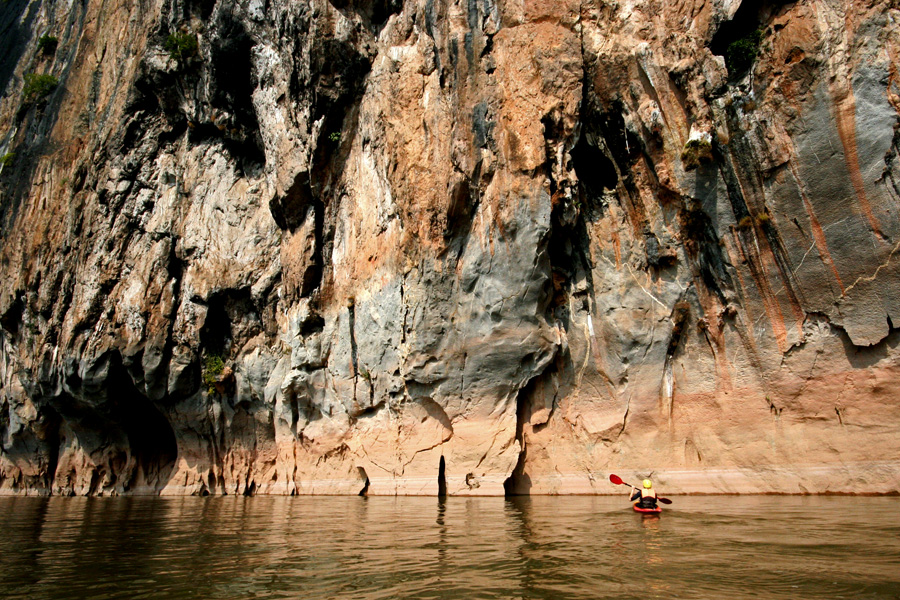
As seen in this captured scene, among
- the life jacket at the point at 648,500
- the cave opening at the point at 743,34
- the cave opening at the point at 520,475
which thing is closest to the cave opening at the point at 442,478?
the cave opening at the point at 520,475

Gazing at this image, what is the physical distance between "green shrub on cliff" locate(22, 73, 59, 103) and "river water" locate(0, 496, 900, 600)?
88.7 feet

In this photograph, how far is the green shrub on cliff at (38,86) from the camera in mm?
30188

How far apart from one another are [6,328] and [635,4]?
30.5 m

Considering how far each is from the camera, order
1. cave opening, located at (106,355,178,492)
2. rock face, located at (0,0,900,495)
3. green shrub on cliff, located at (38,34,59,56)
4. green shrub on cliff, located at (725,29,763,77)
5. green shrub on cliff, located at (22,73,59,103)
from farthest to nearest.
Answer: green shrub on cliff, located at (38,34,59,56) → green shrub on cliff, located at (22,73,59,103) → cave opening, located at (106,355,178,492) → green shrub on cliff, located at (725,29,763,77) → rock face, located at (0,0,900,495)

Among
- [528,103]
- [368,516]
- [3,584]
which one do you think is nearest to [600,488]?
[368,516]

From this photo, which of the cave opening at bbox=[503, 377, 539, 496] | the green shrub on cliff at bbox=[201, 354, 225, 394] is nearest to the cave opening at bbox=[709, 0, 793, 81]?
the cave opening at bbox=[503, 377, 539, 496]

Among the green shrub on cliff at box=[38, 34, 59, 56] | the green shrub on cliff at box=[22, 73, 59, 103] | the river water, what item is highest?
the green shrub on cliff at box=[38, 34, 59, 56]

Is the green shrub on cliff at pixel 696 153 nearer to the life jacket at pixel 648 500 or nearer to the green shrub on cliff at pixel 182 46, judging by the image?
the life jacket at pixel 648 500

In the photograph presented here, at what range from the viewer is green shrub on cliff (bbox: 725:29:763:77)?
516 inches

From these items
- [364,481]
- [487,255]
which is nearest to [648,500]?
A: [487,255]

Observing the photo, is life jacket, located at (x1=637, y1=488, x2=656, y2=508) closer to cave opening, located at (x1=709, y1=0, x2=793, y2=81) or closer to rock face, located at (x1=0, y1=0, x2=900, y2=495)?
rock face, located at (x1=0, y1=0, x2=900, y2=495)

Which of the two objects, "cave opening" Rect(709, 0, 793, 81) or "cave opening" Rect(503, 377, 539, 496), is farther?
"cave opening" Rect(503, 377, 539, 496)

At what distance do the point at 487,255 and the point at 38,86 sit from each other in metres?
28.7

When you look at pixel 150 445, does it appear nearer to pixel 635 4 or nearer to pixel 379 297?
pixel 379 297
